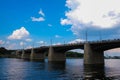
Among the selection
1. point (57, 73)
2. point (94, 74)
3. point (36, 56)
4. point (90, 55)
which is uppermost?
point (36, 56)

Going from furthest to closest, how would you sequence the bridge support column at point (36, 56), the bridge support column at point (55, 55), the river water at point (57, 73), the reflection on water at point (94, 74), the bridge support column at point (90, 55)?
the bridge support column at point (36, 56), the bridge support column at point (55, 55), the bridge support column at point (90, 55), the reflection on water at point (94, 74), the river water at point (57, 73)

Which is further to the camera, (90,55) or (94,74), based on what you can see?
(90,55)

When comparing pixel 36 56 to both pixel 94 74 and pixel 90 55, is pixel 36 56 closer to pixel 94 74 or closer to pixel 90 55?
pixel 90 55

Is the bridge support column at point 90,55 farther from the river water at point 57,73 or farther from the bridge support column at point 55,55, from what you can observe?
the bridge support column at point 55,55

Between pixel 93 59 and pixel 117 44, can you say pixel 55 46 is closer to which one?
pixel 93 59

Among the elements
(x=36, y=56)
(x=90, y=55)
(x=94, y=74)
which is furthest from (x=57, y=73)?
(x=36, y=56)

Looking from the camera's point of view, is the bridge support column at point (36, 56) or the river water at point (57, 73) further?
the bridge support column at point (36, 56)

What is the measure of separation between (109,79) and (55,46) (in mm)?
93741

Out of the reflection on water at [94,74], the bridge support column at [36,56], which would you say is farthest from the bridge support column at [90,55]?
the bridge support column at [36,56]

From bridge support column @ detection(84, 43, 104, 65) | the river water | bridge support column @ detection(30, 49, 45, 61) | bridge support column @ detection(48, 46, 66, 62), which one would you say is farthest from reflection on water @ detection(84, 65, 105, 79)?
bridge support column @ detection(30, 49, 45, 61)

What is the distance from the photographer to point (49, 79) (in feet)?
145

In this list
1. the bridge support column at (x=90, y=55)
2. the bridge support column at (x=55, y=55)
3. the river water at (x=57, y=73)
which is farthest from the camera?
the bridge support column at (x=55, y=55)

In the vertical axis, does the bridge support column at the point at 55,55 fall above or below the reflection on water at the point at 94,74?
above

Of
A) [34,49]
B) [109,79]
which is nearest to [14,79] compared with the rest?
[109,79]
